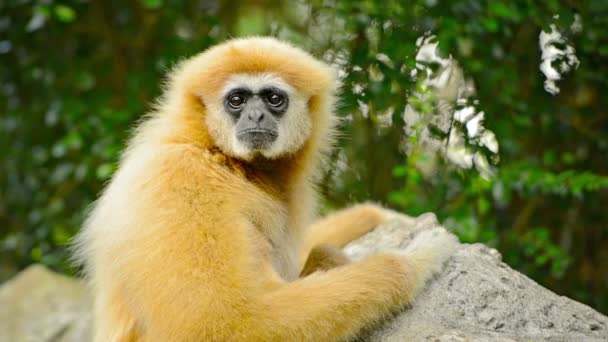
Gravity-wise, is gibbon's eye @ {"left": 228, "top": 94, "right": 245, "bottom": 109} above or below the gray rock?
above

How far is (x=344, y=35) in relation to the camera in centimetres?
665

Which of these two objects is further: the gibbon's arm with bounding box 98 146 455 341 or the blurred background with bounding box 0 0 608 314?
the blurred background with bounding box 0 0 608 314

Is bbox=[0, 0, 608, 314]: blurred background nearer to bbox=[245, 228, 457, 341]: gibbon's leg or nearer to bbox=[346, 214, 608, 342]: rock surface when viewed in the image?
bbox=[346, 214, 608, 342]: rock surface

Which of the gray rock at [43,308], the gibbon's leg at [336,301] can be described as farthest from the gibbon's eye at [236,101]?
the gray rock at [43,308]

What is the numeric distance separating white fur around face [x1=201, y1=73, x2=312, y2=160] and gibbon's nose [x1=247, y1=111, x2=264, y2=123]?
143mm

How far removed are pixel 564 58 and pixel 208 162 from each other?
12.0ft

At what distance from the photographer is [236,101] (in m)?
4.87

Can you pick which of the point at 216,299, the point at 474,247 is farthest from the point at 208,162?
the point at 474,247

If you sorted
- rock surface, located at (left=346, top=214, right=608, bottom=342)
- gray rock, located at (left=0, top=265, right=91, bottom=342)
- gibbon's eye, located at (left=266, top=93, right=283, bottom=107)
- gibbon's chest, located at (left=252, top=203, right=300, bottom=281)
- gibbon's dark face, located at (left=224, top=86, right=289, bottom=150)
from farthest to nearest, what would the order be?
gray rock, located at (left=0, top=265, right=91, bottom=342)
gibbon's eye, located at (left=266, top=93, right=283, bottom=107)
gibbon's dark face, located at (left=224, top=86, right=289, bottom=150)
gibbon's chest, located at (left=252, top=203, right=300, bottom=281)
rock surface, located at (left=346, top=214, right=608, bottom=342)

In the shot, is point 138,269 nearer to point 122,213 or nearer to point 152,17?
point 122,213

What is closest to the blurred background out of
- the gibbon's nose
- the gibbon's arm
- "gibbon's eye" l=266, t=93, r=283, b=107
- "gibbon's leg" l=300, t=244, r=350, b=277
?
"gibbon's eye" l=266, t=93, r=283, b=107

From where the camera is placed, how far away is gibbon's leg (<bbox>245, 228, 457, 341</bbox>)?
12.3 feet

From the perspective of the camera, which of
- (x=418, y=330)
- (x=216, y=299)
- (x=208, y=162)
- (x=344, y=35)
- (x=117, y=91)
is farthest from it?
(x=117, y=91)

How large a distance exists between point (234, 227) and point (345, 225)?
2.36m
